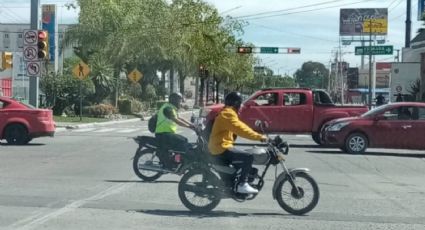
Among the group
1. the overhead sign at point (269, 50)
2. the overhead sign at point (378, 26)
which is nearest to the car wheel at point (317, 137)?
the overhead sign at point (269, 50)

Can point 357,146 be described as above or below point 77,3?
below

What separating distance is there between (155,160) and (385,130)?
32.3 feet

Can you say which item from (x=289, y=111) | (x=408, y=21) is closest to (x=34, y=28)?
(x=289, y=111)

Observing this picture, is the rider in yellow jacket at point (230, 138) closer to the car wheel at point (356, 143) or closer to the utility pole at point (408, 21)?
the car wheel at point (356, 143)

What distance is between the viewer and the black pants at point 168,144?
531 inches

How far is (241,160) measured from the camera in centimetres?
998

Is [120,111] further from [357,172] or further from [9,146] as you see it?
[357,172]

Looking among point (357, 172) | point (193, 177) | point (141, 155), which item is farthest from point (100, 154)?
point (193, 177)

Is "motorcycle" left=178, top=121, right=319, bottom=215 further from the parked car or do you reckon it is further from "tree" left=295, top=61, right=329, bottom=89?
"tree" left=295, top=61, right=329, bottom=89

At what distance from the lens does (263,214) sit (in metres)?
10.1

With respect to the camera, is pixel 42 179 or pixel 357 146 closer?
pixel 42 179

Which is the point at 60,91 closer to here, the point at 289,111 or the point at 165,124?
the point at 289,111

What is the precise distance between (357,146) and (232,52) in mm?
53922

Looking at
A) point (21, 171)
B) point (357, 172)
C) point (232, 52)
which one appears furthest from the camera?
point (232, 52)
